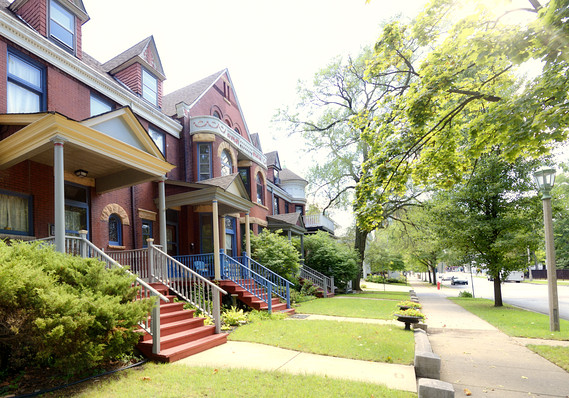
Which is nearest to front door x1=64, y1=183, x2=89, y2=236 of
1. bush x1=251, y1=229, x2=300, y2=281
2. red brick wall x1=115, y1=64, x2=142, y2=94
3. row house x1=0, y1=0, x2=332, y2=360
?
row house x1=0, y1=0, x2=332, y2=360

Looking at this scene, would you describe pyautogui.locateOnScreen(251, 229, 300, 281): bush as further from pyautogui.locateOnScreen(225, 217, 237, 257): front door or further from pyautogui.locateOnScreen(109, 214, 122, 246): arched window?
pyautogui.locateOnScreen(109, 214, 122, 246): arched window

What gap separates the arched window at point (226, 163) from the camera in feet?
54.9

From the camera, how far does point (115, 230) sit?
37.8 feet

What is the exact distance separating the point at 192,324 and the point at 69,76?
26.0 ft

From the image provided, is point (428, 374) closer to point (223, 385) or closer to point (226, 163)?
point (223, 385)

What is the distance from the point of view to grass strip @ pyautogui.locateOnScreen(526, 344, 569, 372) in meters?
6.20

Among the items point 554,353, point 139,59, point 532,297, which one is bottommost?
point 532,297

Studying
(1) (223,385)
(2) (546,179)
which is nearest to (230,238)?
(1) (223,385)

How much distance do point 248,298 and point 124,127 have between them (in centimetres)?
646

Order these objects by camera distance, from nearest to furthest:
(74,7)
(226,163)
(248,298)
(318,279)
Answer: (74,7), (248,298), (226,163), (318,279)

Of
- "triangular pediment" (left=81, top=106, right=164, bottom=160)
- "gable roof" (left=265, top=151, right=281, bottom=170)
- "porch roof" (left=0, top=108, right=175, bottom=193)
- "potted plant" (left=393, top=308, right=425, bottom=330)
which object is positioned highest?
"gable roof" (left=265, top=151, right=281, bottom=170)

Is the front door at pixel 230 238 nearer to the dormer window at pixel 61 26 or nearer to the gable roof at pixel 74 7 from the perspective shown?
the dormer window at pixel 61 26

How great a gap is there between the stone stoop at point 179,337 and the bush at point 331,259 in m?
14.1

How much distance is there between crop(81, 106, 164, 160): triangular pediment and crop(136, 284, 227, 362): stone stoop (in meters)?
4.33
